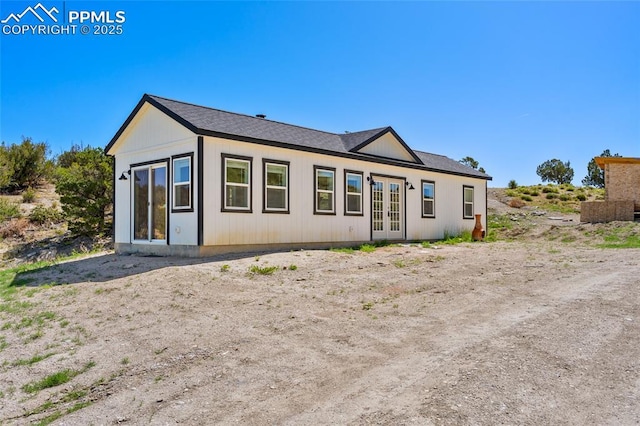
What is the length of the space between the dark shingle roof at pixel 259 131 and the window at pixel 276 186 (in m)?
0.59

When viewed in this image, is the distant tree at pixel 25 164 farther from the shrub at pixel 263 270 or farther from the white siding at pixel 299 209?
the shrub at pixel 263 270

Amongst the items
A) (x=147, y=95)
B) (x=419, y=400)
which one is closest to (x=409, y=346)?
(x=419, y=400)

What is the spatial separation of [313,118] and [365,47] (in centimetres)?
944

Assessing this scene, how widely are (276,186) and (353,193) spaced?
3.16 metres

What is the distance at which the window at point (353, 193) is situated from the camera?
1454 cm

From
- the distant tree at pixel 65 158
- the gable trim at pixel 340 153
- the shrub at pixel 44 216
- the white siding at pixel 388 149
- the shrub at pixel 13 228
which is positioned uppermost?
the distant tree at pixel 65 158

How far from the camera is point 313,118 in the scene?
24.2 meters

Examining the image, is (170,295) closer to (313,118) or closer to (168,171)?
(168,171)

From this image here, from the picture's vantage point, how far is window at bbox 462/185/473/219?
19581 mm

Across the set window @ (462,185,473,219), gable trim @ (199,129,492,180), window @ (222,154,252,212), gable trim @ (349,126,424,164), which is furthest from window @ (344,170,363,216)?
window @ (462,185,473,219)

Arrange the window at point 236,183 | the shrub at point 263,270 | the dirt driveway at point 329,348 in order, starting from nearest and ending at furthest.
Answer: the dirt driveway at point 329,348 → the shrub at point 263,270 → the window at point 236,183

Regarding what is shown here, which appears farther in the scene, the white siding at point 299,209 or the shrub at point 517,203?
the shrub at point 517,203

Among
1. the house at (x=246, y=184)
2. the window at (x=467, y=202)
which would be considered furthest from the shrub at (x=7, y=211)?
the window at (x=467, y=202)

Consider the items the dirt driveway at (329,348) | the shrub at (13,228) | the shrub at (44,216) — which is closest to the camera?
the dirt driveway at (329,348)
